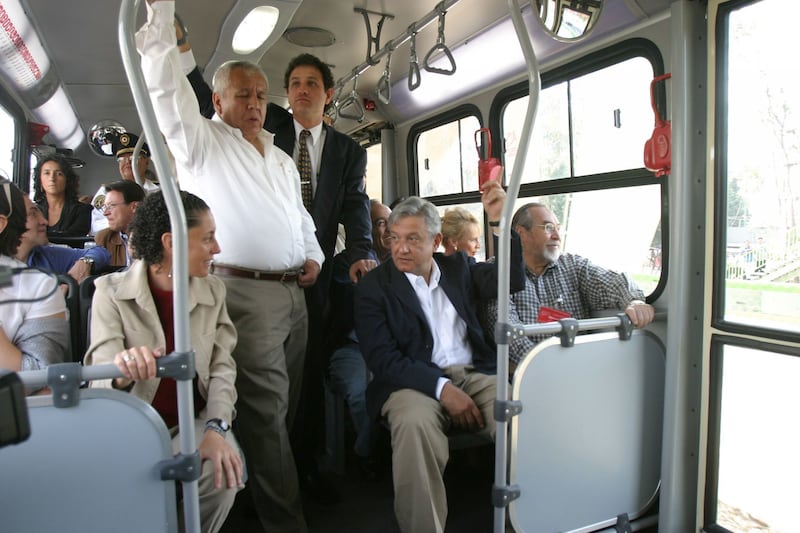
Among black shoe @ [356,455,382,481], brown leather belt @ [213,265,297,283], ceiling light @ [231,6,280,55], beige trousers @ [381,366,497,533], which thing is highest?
ceiling light @ [231,6,280,55]

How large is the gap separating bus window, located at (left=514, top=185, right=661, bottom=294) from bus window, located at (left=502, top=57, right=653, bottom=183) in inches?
5.7

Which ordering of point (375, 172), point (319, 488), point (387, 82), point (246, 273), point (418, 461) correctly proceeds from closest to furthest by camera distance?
point (418, 461) → point (246, 273) → point (319, 488) → point (387, 82) → point (375, 172)

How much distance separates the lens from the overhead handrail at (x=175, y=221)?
1.28 m

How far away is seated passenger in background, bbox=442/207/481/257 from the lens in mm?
3578

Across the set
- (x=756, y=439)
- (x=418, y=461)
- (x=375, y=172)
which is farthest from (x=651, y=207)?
(x=375, y=172)

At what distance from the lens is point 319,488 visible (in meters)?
2.68

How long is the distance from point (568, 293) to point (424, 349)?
873 mm

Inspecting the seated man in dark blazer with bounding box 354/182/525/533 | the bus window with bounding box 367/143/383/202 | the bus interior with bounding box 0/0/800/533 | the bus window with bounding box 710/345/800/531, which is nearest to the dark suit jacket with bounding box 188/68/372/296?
the seated man in dark blazer with bounding box 354/182/525/533

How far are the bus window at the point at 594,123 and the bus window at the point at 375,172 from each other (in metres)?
2.13

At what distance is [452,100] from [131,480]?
3.61m

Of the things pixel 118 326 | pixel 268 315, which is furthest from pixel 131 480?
pixel 268 315

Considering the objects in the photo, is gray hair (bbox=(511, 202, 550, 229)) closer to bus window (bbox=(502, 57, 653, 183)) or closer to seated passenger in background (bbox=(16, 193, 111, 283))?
bus window (bbox=(502, 57, 653, 183))

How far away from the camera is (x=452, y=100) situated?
4285 mm

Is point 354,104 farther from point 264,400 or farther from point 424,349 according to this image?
point 264,400
